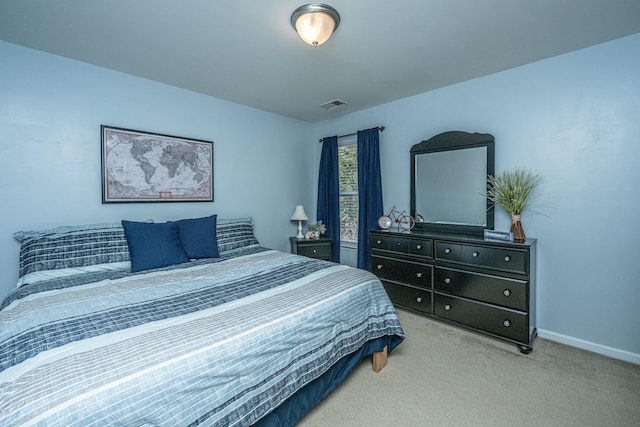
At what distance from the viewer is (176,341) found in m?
1.07

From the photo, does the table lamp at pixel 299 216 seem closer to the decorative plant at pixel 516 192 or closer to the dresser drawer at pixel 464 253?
the dresser drawer at pixel 464 253

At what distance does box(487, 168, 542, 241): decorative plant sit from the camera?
2.43m

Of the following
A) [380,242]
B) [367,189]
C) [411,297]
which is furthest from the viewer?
[367,189]

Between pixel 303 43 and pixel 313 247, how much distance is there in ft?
7.80

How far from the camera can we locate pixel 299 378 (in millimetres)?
1392

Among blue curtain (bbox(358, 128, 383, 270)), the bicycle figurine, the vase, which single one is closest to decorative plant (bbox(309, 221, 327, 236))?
blue curtain (bbox(358, 128, 383, 270))

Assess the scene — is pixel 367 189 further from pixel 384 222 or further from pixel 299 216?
pixel 299 216

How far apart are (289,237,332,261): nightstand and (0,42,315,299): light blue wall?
34.6 inches

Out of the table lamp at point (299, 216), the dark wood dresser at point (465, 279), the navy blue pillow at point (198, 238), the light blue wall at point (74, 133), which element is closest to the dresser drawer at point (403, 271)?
the dark wood dresser at point (465, 279)

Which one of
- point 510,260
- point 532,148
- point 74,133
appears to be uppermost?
point 74,133

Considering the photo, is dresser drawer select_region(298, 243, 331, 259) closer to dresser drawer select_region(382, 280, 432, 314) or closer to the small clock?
the small clock

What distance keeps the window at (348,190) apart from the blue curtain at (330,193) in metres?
0.08

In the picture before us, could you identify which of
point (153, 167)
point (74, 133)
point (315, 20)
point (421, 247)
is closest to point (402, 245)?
point (421, 247)

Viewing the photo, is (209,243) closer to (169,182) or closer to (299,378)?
(169,182)
